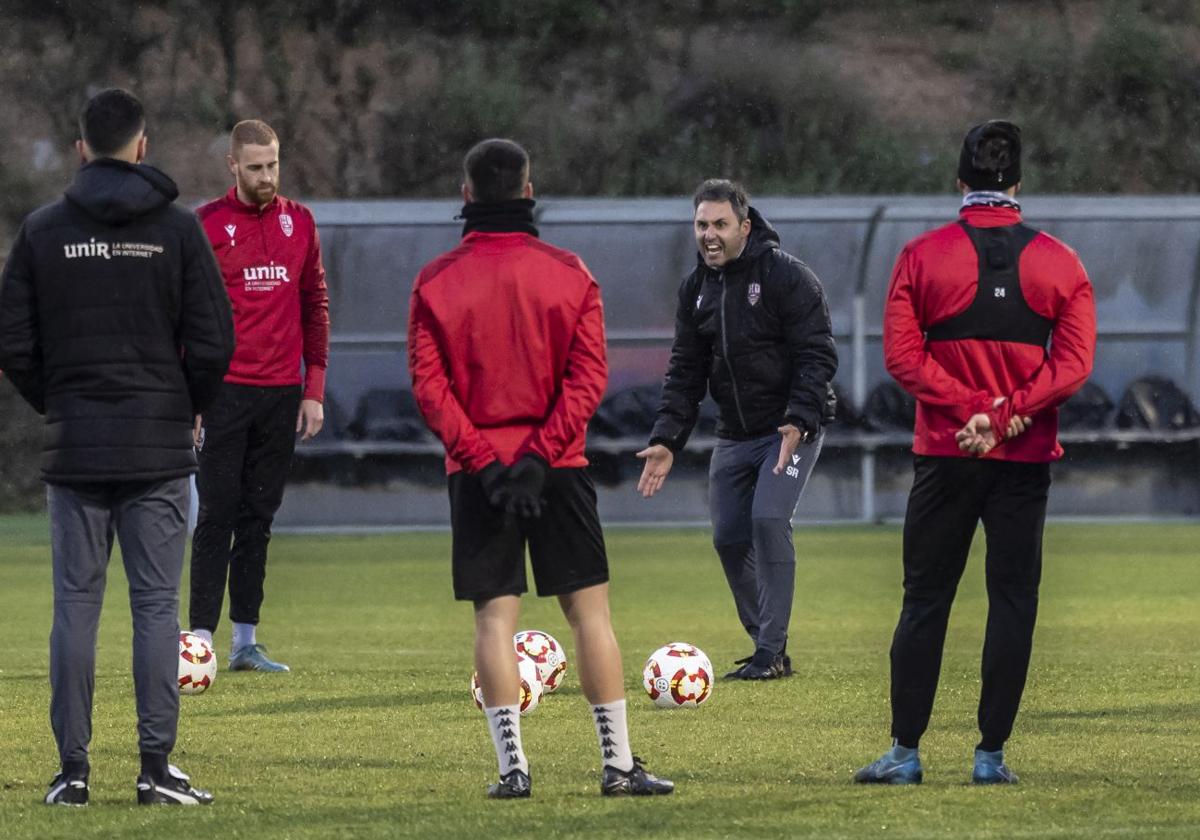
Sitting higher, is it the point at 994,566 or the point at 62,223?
the point at 62,223

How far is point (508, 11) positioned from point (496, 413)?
131 ft

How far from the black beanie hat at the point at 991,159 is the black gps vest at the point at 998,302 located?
0.15 metres

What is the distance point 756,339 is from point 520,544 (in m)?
3.15

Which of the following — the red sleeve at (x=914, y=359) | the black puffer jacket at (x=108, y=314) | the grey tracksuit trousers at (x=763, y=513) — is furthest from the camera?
the grey tracksuit trousers at (x=763, y=513)

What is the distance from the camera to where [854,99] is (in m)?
42.7

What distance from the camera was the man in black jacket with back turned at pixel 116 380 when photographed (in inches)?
238

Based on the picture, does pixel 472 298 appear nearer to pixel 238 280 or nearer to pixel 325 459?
pixel 238 280

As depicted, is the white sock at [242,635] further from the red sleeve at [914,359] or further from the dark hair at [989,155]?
the dark hair at [989,155]

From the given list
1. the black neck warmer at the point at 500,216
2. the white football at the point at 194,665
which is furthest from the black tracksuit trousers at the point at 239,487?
the black neck warmer at the point at 500,216

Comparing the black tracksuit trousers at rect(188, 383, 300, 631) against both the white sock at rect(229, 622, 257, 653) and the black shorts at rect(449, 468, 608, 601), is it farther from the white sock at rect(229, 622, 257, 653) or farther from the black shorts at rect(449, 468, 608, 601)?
the black shorts at rect(449, 468, 608, 601)

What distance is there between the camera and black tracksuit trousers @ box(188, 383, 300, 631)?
959 cm

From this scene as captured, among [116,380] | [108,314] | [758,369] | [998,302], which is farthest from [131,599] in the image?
[758,369]

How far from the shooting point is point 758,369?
9.20 m

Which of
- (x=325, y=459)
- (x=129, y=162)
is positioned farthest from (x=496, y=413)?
(x=325, y=459)
